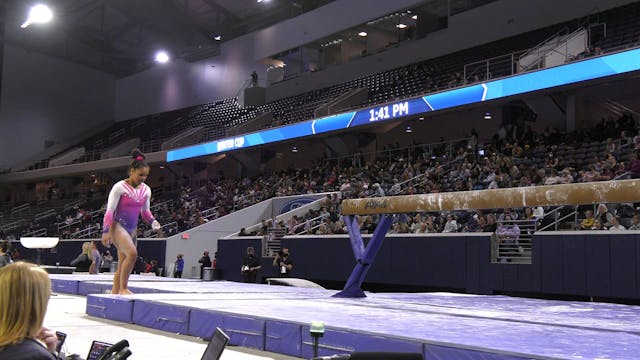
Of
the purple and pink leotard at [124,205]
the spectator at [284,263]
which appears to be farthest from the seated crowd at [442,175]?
the purple and pink leotard at [124,205]

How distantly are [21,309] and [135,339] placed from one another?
3.80m

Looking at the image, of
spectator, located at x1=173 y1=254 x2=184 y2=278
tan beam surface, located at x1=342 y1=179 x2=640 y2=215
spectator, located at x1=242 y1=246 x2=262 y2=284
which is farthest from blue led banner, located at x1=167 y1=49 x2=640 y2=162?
tan beam surface, located at x1=342 y1=179 x2=640 y2=215

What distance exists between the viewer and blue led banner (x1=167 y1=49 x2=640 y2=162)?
15328mm

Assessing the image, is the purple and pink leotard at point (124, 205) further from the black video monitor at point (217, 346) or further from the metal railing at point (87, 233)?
the metal railing at point (87, 233)

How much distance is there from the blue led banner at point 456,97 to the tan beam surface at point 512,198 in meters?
9.66

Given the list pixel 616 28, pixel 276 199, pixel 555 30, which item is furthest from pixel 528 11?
pixel 276 199

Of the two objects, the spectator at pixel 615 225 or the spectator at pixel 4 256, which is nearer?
the spectator at pixel 4 256

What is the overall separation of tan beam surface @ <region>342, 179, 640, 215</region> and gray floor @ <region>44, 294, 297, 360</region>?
2946mm

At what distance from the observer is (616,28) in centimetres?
1847

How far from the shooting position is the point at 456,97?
1884 centimetres

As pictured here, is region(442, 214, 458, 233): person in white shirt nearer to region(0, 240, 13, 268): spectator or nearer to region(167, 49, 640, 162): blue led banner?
region(167, 49, 640, 162): blue led banner

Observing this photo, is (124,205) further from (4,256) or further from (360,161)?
(360,161)

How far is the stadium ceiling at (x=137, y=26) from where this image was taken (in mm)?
33750

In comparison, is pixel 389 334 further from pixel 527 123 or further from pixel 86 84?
pixel 86 84
